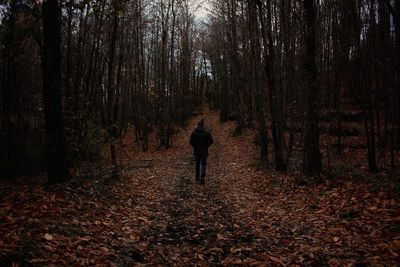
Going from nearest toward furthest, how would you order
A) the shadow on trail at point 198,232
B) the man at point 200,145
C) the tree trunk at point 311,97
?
the shadow on trail at point 198,232 → the tree trunk at point 311,97 → the man at point 200,145

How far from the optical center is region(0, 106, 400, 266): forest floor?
463 centimetres

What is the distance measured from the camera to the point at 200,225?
258 inches

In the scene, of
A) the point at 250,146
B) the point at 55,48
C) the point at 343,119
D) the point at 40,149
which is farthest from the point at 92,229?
the point at 343,119

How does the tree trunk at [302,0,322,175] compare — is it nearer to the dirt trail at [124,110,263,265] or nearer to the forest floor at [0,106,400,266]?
the forest floor at [0,106,400,266]

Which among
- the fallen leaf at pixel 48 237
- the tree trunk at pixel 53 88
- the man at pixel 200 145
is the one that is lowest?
the fallen leaf at pixel 48 237

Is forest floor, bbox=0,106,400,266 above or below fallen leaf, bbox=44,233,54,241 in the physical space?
below

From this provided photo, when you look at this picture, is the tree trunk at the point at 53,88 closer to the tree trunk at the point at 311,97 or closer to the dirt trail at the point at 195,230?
the dirt trail at the point at 195,230

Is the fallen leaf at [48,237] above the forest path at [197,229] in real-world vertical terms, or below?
above

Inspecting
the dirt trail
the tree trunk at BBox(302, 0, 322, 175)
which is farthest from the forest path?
the tree trunk at BBox(302, 0, 322, 175)

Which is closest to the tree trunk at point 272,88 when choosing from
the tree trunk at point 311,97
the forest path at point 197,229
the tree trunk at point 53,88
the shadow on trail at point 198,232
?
the tree trunk at point 311,97

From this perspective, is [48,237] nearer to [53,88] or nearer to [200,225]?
[200,225]

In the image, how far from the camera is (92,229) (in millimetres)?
5680

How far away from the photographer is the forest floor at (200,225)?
463 centimetres

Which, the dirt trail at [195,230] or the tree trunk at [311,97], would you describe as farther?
the tree trunk at [311,97]
